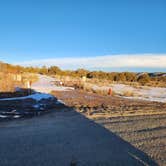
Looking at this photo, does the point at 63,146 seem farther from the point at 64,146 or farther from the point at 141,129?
the point at 141,129

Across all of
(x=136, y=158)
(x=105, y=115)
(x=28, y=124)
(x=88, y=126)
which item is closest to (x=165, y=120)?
(x=105, y=115)

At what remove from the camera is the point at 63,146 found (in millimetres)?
10156

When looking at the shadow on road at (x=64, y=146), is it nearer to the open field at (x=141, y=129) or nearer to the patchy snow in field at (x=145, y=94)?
the open field at (x=141, y=129)

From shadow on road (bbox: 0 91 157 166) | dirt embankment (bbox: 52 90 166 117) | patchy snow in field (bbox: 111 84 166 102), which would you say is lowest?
patchy snow in field (bbox: 111 84 166 102)

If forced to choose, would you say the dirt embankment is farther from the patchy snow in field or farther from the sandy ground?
the patchy snow in field

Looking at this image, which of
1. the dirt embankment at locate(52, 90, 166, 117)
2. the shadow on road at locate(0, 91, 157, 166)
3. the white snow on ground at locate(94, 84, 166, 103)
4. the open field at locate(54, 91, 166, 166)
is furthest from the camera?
the white snow on ground at locate(94, 84, 166, 103)

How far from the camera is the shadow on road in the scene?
8.55 m

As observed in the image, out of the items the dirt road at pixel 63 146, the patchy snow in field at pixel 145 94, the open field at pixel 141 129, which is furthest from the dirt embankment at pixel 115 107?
the patchy snow in field at pixel 145 94

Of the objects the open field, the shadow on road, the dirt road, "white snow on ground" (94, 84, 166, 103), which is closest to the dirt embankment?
the open field

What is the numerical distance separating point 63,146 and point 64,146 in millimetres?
30

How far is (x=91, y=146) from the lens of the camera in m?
10.2

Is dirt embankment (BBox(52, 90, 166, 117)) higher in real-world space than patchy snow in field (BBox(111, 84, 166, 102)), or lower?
higher

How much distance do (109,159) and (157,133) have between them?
4.42 meters

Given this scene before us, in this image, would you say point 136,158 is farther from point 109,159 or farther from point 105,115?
point 105,115
